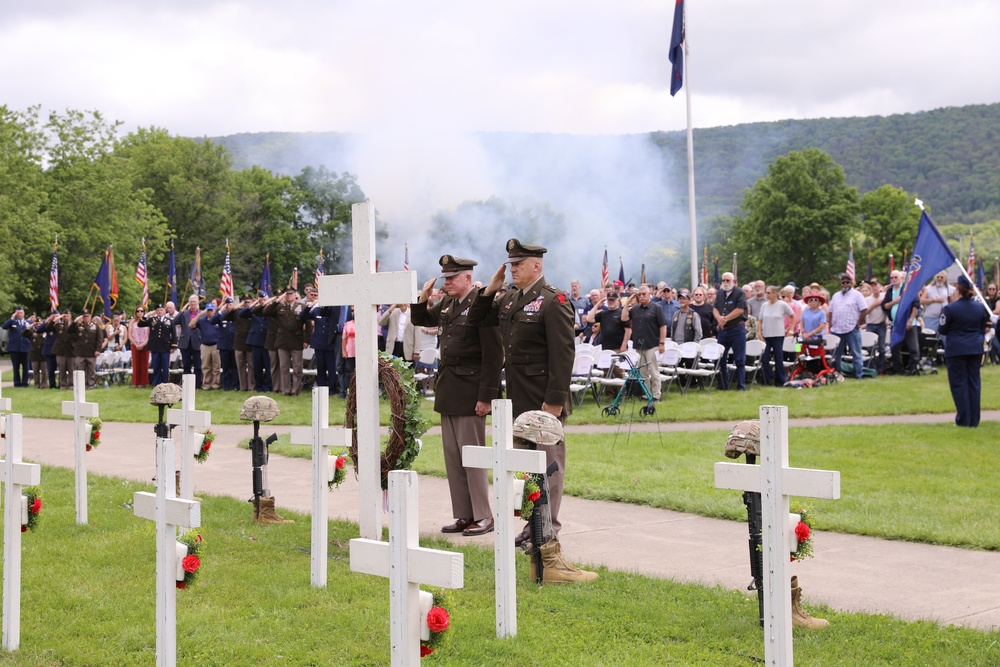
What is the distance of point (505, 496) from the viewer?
548cm

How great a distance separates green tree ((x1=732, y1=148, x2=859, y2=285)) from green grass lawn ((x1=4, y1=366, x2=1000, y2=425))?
48.5 metres

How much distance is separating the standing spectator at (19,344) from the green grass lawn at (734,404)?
7.31m

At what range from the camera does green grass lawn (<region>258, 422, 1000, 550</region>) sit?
8117 millimetres

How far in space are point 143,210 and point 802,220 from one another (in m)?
40.5

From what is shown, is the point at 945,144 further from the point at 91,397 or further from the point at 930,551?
the point at 930,551

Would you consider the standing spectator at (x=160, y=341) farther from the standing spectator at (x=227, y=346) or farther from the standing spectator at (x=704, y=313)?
the standing spectator at (x=704, y=313)

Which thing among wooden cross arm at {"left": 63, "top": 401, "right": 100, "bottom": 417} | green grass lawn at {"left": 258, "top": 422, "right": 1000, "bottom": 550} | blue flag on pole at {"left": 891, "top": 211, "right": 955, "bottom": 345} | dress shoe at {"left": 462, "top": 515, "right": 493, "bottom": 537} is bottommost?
dress shoe at {"left": 462, "top": 515, "right": 493, "bottom": 537}

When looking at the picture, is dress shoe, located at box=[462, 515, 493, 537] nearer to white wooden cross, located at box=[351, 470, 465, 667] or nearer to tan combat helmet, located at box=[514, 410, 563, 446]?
tan combat helmet, located at box=[514, 410, 563, 446]

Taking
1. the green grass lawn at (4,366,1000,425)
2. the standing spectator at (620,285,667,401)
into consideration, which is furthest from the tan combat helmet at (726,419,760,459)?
the standing spectator at (620,285,667,401)

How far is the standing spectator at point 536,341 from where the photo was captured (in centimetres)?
726

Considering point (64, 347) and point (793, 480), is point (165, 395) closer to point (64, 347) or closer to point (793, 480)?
point (793, 480)

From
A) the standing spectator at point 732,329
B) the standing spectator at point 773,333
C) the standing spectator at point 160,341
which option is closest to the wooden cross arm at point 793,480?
the standing spectator at point 732,329

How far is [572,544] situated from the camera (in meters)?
7.71

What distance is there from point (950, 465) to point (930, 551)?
12.5ft
